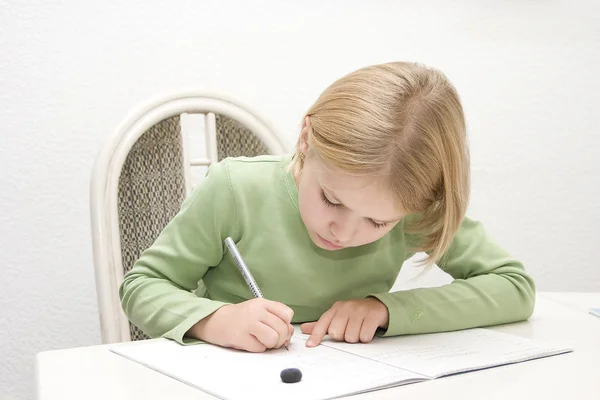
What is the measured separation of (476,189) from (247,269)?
104 centimetres

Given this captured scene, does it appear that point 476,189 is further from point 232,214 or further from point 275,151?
point 232,214

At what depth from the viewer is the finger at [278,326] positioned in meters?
0.76

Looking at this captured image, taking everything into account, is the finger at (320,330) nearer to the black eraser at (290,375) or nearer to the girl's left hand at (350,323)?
the girl's left hand at (350,323)

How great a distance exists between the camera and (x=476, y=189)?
6.03 ft

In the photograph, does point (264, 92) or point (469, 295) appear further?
point (264, 92)

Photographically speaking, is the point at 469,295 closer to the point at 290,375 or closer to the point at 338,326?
the point at 338,326

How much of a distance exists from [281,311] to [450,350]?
0.18 m

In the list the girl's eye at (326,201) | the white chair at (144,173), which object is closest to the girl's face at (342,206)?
the girl's eye at (326,201)

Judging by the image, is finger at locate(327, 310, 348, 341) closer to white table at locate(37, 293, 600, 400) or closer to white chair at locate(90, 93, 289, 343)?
white table at locate(37, 293, 600, 400)

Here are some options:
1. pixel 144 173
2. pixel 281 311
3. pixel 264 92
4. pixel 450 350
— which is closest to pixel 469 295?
pixel 450 350

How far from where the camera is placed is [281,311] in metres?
0.78

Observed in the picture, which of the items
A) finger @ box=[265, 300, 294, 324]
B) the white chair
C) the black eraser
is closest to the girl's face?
finger @ box=[265, 300, 294, 324]

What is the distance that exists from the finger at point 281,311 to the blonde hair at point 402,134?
16 cm

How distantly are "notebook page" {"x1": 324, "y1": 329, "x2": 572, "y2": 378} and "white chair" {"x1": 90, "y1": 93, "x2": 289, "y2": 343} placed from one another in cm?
46
